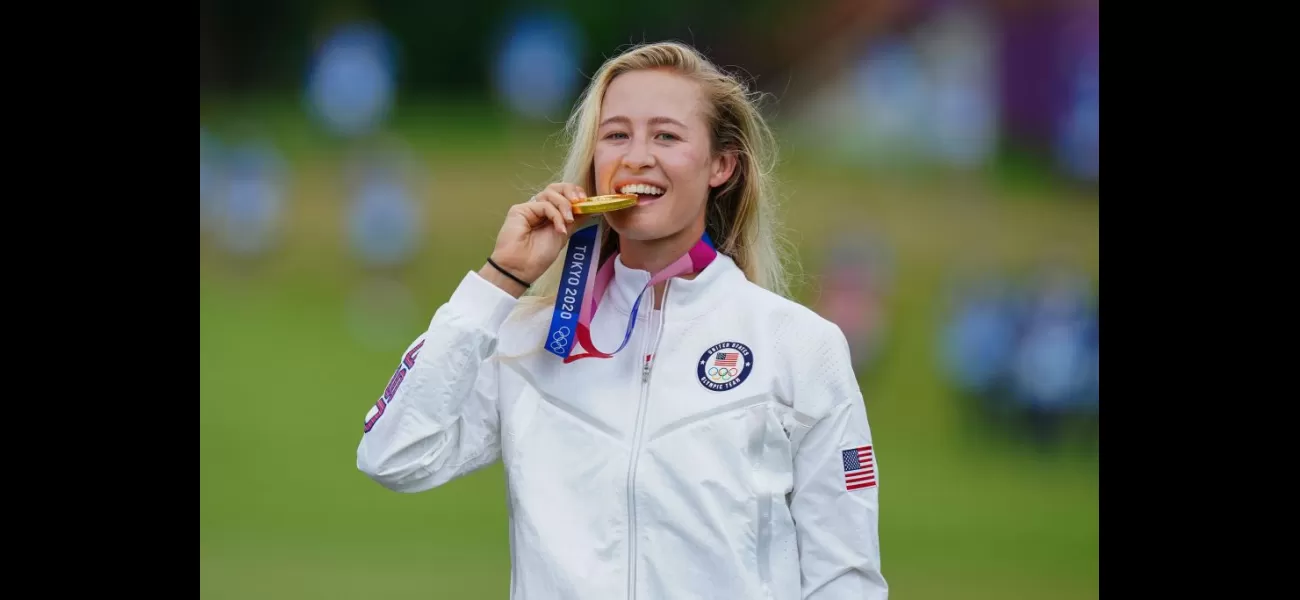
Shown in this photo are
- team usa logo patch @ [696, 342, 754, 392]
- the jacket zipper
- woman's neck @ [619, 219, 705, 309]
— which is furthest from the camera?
woman's neck @ [619, 219, 705, 309]

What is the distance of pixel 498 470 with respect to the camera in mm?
5340

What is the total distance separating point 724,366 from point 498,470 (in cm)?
328

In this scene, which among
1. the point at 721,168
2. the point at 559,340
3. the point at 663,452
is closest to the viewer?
the point at 663,452

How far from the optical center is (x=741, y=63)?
4867 millimetres

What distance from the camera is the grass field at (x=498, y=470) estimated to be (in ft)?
Answer: 16.0

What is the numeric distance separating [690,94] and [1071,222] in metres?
3.08

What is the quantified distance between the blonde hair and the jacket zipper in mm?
245

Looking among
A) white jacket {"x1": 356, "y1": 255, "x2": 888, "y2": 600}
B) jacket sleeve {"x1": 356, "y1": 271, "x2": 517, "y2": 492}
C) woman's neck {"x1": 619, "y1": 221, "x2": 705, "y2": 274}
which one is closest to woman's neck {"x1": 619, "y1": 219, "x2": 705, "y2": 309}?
woman's neck {"x1": 619, "y1": 221, "x2": 705, "y2": 274}

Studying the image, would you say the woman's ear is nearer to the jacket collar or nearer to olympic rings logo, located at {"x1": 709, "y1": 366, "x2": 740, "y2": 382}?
the jacket collar

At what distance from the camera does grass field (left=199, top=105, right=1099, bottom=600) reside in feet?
16.0

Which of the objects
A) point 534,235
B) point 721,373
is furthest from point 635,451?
point 534,235

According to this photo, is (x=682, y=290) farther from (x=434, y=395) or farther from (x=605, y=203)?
(x=434, y=395)

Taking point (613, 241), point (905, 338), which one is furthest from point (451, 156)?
point (613, 241)

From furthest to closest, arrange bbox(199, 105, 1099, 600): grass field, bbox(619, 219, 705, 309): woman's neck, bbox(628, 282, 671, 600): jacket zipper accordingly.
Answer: bbox(199, 105, 1099, 600): grass field
bbox(619, 219, 705, 309): woman's neck
bbox(628, 282, 671, 600): jacket zipper
